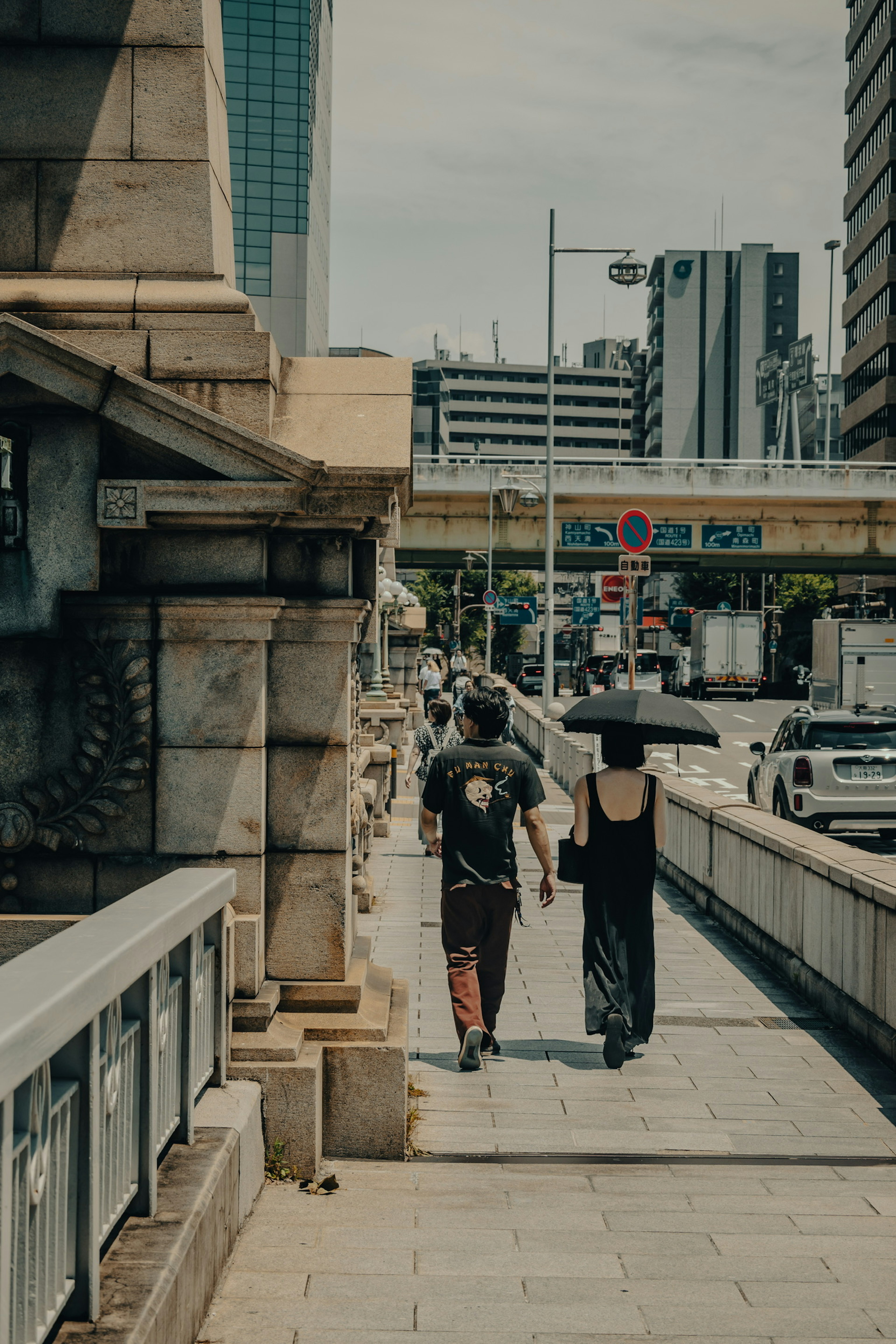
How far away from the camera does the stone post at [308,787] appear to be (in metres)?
5.45

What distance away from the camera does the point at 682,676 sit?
6538cm

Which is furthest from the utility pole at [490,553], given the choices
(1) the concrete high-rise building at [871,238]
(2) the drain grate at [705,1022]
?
(1) the concrete high-rise building at [871,238]

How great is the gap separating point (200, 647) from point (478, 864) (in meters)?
1.89

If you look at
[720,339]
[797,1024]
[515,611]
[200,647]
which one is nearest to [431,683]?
[797,1024]

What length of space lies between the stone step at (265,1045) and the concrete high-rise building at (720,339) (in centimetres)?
12651

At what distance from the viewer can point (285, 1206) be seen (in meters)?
4.66

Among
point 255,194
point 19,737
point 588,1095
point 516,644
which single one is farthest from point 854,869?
point 255,194

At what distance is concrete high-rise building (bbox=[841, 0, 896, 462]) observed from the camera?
258ft

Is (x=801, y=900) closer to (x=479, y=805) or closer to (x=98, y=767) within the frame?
(x=479, y=805)

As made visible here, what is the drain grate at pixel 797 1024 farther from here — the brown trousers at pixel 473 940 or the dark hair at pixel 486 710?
the dark hair at pixel 486 710

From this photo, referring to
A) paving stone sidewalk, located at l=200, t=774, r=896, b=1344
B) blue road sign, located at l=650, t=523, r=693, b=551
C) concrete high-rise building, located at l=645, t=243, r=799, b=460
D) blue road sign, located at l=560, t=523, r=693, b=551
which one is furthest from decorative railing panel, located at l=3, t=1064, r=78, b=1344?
concrete high-rise building, located at l=645, t=243, r=799, b=460

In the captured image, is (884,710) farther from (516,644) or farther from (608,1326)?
(516,644)

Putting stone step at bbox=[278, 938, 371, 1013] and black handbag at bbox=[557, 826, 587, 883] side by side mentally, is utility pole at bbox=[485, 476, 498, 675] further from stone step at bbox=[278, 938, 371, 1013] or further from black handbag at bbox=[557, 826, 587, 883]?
stone step at bbox=[278, 938, 371, 1013]

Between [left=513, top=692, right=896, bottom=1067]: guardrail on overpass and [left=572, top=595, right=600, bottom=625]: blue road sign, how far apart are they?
69.8 feet
